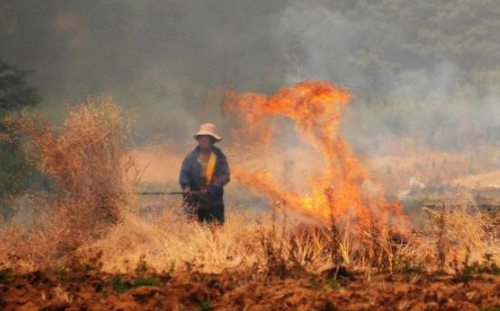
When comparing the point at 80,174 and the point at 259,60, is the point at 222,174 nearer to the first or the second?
the point at 80,174

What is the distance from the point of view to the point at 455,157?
23562 mm

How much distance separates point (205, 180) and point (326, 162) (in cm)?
217

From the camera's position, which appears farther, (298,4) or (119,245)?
(298,4)

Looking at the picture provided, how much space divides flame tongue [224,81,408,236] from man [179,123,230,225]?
510mm

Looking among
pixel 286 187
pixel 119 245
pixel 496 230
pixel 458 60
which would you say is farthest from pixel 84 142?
pixel 458 60

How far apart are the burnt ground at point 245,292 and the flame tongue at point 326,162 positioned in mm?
1927

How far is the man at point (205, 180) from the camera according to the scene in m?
11.0

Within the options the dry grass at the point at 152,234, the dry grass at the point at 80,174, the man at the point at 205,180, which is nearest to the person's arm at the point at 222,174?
the man at the point at 205,180

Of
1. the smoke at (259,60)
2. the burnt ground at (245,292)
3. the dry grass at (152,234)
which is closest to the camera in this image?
the burnt ground at (245,292)

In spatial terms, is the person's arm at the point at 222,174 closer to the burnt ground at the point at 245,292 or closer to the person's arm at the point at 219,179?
the person's arm at the point at 219,179

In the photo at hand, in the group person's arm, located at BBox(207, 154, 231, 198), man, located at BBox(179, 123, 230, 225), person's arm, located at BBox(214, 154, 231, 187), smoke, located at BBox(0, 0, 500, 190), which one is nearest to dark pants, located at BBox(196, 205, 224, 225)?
man, located at BBox(179, 123, 230, 225)

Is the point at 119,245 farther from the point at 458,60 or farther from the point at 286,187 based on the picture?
the point at 458,60

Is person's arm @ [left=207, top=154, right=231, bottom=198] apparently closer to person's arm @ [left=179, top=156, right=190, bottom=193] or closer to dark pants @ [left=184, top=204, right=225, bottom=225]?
dark pants @ [left=184, top=204, right=225, bottom=225]

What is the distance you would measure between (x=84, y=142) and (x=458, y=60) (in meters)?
25.5
